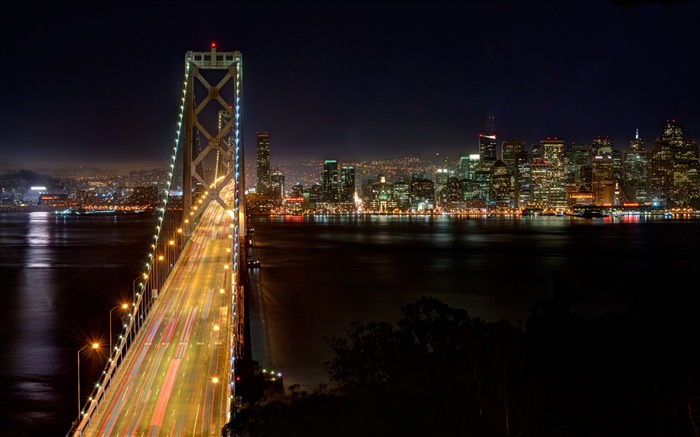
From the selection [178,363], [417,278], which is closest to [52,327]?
[178,363]

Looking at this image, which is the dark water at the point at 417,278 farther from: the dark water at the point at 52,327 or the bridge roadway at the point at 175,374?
the dark water at the point at 52,327

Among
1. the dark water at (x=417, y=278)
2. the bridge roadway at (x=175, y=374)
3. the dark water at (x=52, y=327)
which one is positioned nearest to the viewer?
the bridge roadway at (x=175, y=374)

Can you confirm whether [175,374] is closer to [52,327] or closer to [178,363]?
[178,363]

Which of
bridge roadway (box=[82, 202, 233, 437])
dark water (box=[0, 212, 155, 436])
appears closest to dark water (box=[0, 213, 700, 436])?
dark water (box=[0, 212, 155, 436])

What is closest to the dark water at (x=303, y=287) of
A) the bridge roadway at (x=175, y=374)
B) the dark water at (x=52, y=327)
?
the dark water at (x=52, y=327)

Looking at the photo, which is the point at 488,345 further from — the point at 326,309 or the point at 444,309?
the point at 326,309
